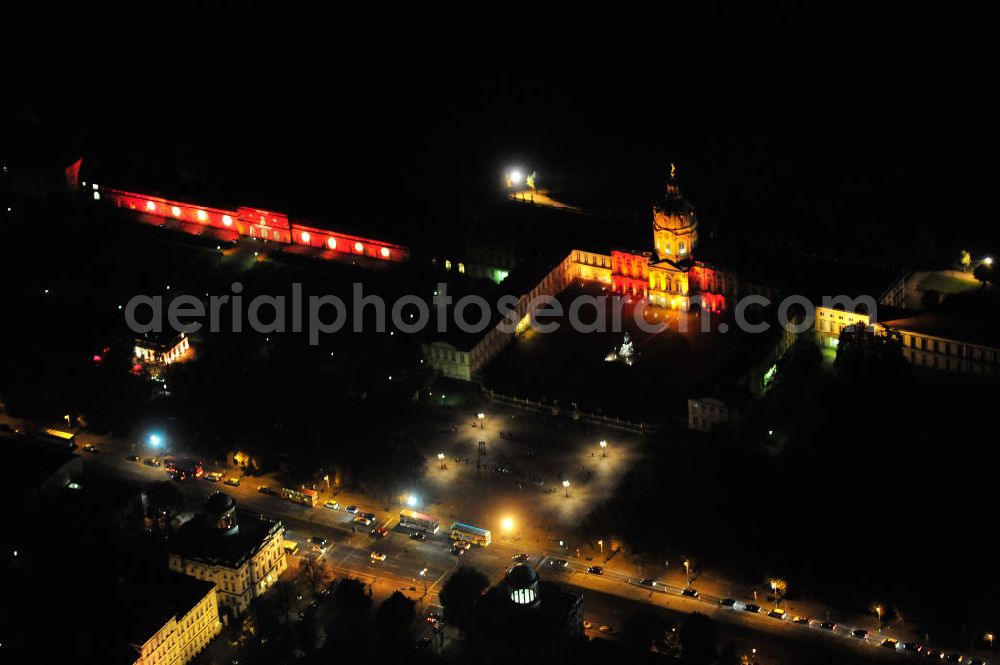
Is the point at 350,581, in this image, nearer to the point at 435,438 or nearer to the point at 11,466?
the point at 435,438

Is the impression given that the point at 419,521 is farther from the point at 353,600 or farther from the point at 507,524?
the point at 353,600

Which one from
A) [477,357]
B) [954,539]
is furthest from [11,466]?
[954,539]

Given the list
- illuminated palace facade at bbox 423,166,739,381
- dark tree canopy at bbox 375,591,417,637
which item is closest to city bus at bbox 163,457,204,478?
illuminated palace facade at bbox 423,166,739,381

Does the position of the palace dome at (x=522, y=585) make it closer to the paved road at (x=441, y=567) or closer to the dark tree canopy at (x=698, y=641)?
the paved road at (x=441, y=567)

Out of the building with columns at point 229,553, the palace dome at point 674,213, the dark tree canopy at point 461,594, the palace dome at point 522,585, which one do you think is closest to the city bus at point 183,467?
the building with columns at point 229,553

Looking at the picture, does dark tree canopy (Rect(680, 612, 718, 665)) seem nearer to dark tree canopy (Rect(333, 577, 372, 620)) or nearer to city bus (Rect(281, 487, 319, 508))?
dark tree canopy (Rect(333, 577, 372, 620))
